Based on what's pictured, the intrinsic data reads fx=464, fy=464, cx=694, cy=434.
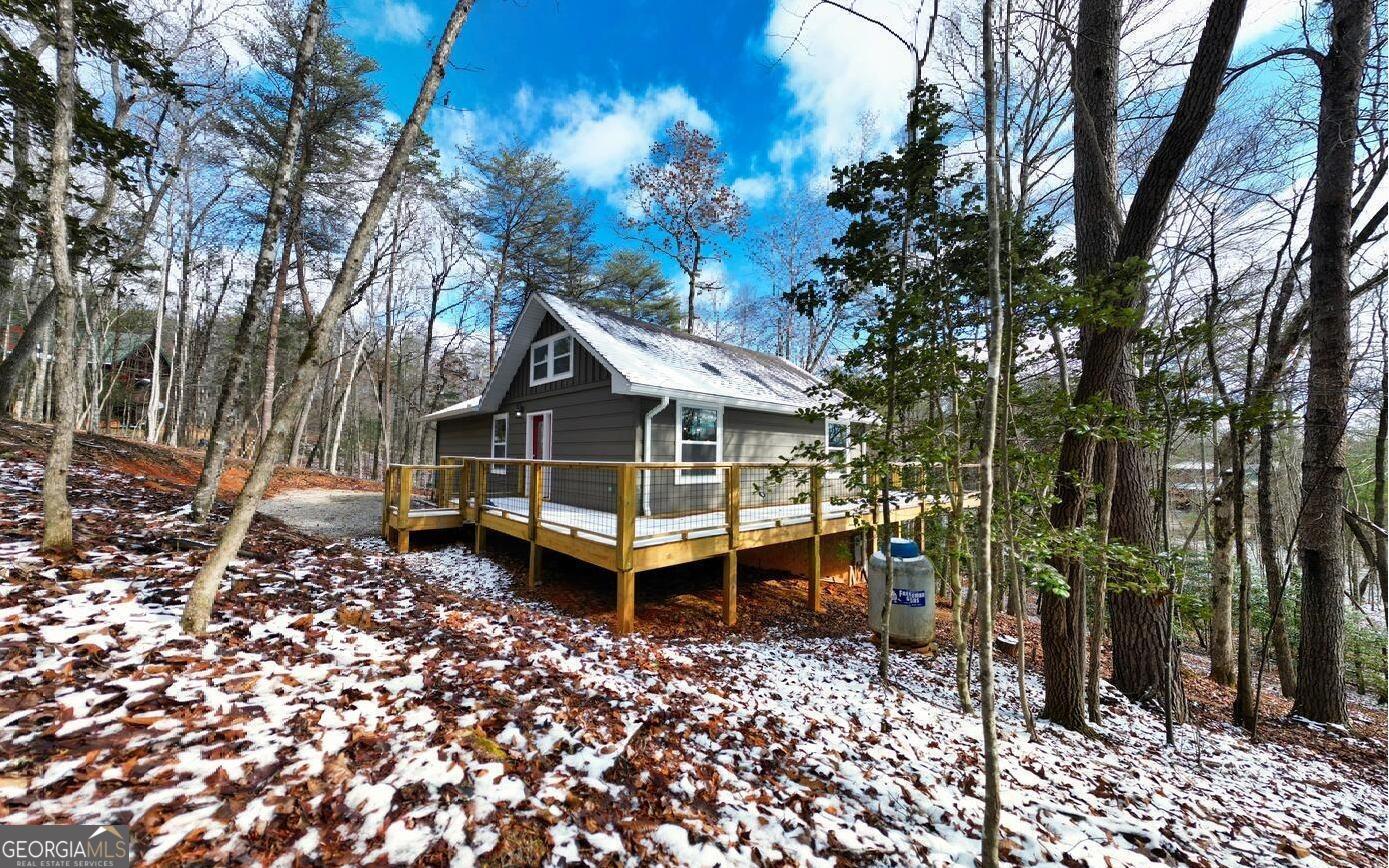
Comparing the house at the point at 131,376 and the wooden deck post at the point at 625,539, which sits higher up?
the house at the point at 131,376

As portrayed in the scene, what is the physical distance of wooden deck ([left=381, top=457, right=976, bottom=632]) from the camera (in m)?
5.01

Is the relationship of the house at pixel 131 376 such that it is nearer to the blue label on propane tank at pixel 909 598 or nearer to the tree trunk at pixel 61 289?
the tree trunk at pixel 61 289

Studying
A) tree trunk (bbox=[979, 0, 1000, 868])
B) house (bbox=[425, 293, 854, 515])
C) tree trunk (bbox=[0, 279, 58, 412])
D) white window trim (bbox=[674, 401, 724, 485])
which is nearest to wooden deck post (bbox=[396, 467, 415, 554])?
house (bbox=[425, 293, 854, 515])

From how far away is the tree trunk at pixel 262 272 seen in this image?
17.7 feet

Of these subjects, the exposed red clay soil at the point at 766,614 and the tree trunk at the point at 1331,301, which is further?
the exposed red clay soil at the point at 766,614

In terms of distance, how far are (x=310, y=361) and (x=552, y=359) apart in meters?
6.56

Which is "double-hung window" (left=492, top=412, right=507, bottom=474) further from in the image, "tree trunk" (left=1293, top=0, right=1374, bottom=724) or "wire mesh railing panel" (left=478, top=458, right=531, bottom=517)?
"tree trunk" (left=1293, top=0, right=1374, bottom=724)

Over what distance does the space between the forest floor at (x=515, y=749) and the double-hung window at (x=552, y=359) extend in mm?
5434

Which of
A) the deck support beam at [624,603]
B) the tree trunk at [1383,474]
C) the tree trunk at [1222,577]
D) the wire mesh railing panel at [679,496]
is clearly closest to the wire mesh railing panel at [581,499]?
the wire mesh railing panel at [679,496]

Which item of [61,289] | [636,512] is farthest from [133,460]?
[636,512]

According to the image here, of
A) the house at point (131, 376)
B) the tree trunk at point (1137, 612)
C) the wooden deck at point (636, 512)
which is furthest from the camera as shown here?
the house at point (131, 376)

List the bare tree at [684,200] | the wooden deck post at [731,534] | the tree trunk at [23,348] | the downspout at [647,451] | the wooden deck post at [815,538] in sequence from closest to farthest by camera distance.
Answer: the wooden deck post at [731,534], the wooden deck post at [815,538], the downspout at [647,451], the tree trunk at [23,348], the bare tree at [684,200]

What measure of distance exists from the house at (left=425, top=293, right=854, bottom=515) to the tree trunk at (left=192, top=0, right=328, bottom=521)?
400cm

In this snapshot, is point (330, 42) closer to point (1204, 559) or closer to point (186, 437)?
point (186, 437)
